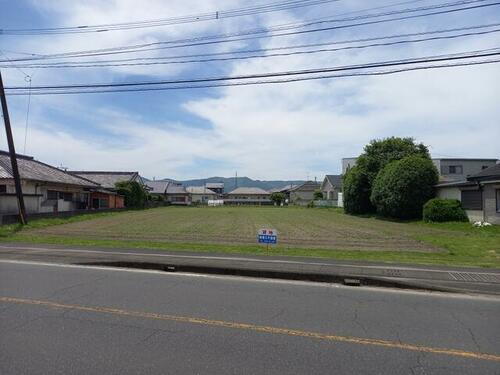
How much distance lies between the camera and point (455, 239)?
2012 centimetres

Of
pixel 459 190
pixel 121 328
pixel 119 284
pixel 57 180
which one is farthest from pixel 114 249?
pixel 57 180

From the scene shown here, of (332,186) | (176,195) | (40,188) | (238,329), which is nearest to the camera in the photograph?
(238,329)

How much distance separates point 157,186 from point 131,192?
45034mm

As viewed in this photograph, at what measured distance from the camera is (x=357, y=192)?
44.1 meters

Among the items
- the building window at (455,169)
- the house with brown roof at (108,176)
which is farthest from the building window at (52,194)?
the building window at (455,169)

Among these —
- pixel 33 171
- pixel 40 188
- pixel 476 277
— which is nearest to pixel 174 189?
pixel 33 171

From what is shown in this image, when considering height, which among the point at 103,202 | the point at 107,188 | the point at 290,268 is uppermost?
the point at 107,188

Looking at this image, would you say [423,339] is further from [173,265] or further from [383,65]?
[383,65]

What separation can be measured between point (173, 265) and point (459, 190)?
24.3 m

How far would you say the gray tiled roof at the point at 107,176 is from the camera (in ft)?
208

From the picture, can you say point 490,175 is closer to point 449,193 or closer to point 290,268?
point 449,193

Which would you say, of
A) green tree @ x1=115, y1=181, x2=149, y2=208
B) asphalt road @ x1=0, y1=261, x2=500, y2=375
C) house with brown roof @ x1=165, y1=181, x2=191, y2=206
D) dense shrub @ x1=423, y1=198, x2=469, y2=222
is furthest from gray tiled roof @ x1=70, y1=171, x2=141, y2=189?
asphalt road @ x1=0, y1=261, x2=500, y2=375

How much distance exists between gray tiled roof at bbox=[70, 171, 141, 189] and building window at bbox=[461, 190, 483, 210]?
1844 inches

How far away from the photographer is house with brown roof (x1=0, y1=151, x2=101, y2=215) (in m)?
31.2
